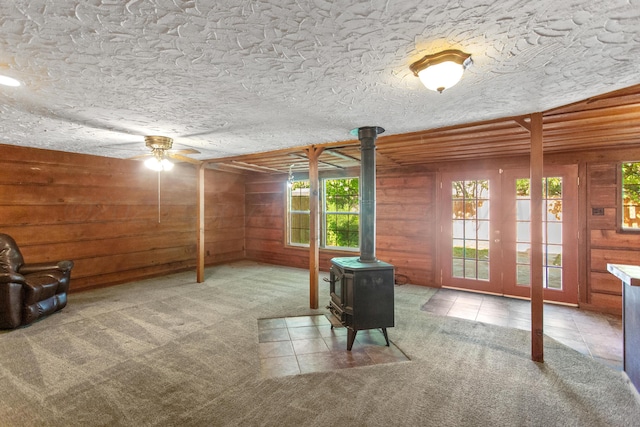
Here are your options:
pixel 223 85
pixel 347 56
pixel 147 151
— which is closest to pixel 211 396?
pixel 223 85

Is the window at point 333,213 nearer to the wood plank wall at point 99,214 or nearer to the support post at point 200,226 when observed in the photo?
the wood plank wall at point 99,214

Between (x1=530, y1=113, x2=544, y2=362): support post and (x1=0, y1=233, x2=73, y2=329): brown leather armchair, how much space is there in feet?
17.2

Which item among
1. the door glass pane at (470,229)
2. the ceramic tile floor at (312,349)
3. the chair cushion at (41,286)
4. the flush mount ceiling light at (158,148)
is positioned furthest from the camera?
the door glass pane at (470,229)

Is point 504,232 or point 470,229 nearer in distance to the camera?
point 504,232

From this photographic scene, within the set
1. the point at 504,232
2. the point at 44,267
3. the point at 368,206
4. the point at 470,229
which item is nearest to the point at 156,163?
the point at 44,267

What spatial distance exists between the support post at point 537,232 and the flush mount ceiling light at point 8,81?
4.03 metres

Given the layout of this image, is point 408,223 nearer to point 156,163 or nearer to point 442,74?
point 442,74

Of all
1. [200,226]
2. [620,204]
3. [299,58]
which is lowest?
[200,226]

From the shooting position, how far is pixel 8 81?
1.95m

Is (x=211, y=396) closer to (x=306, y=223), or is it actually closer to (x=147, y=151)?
(x=147, y=151)

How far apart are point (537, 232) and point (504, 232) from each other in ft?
6.91

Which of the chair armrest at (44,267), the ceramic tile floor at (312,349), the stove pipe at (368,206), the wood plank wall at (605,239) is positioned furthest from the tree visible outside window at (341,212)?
the chair armrest at (44,267)

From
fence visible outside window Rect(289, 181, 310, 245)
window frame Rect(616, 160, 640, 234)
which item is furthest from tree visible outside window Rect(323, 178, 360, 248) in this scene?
window frame Rect(616, 160, 640, 234)

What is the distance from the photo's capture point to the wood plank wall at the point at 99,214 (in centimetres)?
418
